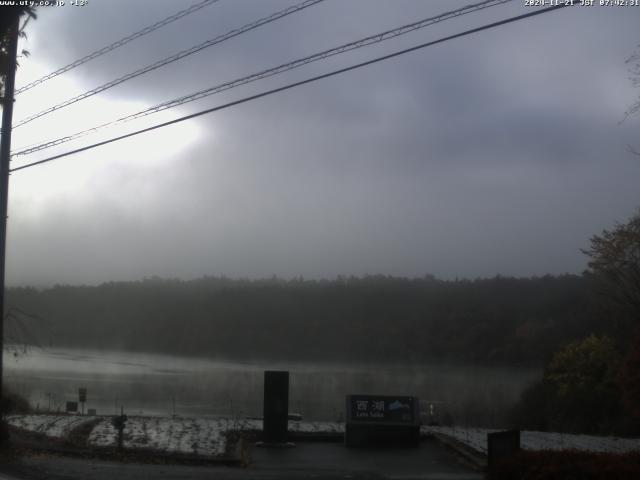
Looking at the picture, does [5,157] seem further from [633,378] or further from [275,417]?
[633,378]

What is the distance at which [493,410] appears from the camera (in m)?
47.6

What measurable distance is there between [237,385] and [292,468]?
138 ft

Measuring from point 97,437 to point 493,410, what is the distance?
110 feet

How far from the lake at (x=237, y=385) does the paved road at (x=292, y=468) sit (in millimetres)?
17186

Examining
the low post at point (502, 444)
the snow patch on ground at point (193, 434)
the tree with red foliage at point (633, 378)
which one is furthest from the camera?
the tree with red foliage at point (633, 378)

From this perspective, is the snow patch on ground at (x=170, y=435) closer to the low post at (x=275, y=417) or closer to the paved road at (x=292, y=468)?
the low post at (x=275, y=417)

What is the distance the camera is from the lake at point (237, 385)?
149ft

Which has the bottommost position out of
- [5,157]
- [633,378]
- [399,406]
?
[399,406]

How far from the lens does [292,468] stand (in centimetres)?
1623

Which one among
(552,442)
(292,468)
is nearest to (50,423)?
(292,468)

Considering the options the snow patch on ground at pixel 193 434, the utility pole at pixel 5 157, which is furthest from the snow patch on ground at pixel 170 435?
the utility pole at pixel 5 157

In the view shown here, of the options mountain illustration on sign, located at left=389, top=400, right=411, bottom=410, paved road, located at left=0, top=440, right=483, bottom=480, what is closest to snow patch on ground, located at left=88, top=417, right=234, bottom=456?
paved road, located at left=0, top=440, right=483, bottom=480

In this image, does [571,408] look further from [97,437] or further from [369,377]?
[97,437]

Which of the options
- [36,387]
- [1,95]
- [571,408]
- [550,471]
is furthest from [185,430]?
[36,387]
